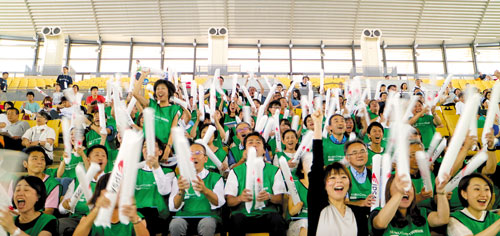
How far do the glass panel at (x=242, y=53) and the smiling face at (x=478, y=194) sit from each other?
59.1 feet

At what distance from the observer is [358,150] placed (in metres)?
3.14

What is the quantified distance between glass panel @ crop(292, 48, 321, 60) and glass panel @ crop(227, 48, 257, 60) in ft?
7.91

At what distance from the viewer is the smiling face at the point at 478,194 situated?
2346 mm

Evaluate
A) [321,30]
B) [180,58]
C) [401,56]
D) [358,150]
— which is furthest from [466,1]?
[358,150]

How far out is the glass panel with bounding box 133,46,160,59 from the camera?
65.0 ft

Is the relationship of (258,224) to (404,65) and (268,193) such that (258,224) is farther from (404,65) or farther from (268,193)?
(404,65)

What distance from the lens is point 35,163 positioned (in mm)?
3223

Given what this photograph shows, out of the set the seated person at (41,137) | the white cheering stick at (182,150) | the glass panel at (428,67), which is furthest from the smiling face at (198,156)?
the glass panel at (428,67)

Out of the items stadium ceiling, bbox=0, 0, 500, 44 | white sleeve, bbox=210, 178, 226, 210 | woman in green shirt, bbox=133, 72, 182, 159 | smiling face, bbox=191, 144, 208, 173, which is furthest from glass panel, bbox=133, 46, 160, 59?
white sleeve, bbox=210, 178, 226, 210

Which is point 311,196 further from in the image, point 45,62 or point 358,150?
point 45,62

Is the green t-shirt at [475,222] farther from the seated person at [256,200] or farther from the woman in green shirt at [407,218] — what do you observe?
the seated person at [256,200]

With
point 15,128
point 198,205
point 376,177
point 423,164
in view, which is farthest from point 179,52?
point 423,164

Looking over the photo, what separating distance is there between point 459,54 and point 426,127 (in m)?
18.6

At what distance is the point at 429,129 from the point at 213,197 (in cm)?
363
